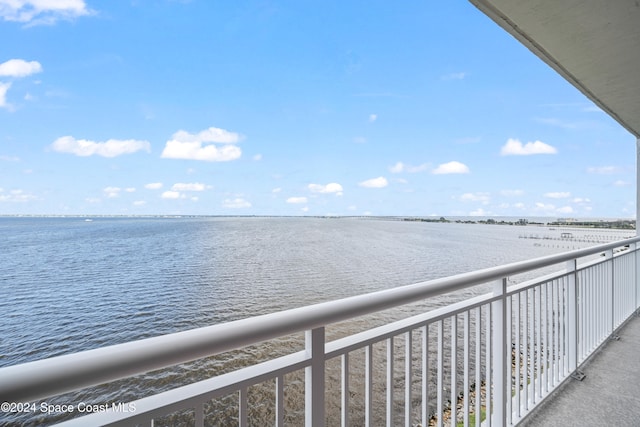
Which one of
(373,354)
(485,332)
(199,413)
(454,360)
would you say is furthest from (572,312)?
(199,413)

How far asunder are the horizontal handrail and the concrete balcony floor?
1.70 m

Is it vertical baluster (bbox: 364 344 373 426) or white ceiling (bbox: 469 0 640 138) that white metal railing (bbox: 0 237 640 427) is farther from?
white ceiling (bbox: 469 0 640 138)

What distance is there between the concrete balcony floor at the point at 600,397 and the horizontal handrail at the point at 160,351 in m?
1.70

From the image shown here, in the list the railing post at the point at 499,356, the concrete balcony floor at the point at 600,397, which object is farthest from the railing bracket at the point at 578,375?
the railing post at the point at 499,356

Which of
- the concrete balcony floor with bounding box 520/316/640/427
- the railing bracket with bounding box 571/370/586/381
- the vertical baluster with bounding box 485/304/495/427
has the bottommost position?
the concrete balcony floor with bounding box 520/316/640/427

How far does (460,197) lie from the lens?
65.4 m

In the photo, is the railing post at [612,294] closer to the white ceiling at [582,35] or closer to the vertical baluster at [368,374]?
the white ceiling at [582,35]

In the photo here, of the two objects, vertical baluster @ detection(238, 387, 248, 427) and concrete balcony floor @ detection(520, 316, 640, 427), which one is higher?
vertical baluster @ detection(238, 387, 248, 427)

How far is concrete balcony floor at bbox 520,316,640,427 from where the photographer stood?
189cm

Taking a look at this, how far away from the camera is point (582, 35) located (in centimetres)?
186

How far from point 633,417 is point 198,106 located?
68.5m

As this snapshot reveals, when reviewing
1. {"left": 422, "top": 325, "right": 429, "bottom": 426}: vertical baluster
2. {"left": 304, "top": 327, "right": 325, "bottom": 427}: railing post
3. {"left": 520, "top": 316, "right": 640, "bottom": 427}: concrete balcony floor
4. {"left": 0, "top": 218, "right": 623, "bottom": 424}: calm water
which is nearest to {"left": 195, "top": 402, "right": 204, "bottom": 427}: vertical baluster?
{"left": 304, "top": 327, "right": 325, "bottom": 427}: railing post

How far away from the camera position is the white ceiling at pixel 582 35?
1.63 meters

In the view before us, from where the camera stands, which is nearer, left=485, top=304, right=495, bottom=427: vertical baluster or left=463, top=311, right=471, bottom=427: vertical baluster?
left=463, top=311, right=471, bottom=427: vertical baluster
